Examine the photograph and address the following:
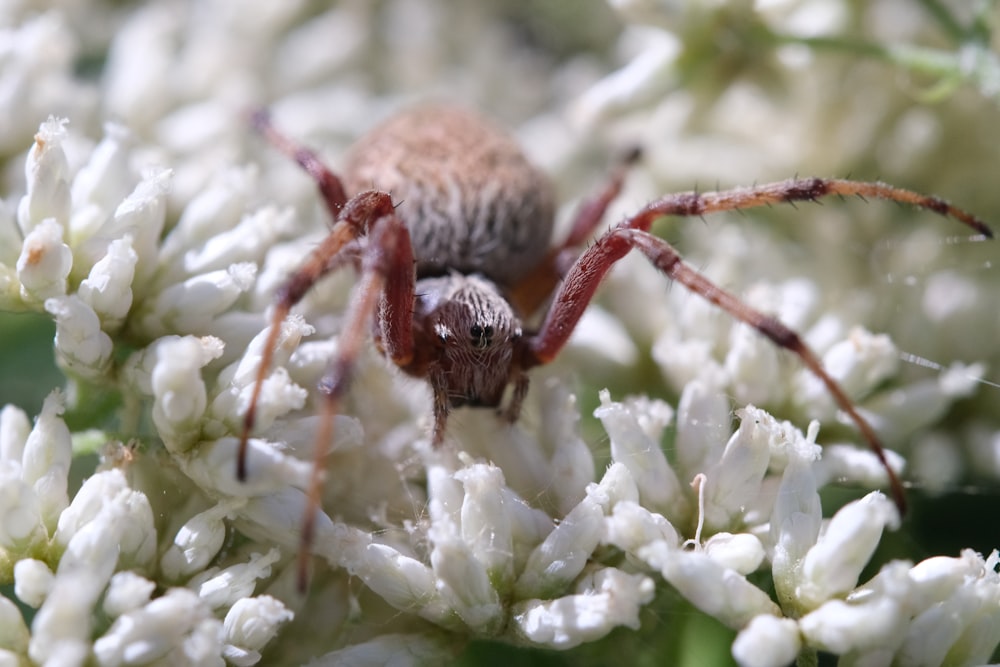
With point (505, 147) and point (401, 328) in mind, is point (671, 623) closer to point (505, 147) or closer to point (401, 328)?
point (401, 328)

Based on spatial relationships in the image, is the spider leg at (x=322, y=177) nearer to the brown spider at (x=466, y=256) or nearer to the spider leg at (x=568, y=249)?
the brown spider at (x=466, y=256)

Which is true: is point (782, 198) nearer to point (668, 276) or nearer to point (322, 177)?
point (668, 276)

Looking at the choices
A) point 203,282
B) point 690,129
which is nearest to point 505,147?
point 690,129

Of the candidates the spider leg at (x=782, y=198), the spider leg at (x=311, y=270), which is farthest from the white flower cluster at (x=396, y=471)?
the spider leg at (x=782, y=198)

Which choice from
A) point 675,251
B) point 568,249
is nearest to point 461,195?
point 568,249

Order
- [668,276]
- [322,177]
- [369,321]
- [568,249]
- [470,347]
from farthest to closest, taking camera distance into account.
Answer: [568,249] < [322,177] < [470,347] < [668,276] < [369,321]

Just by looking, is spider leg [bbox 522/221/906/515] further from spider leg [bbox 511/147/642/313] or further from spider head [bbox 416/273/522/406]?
spider leg [bbox 511/147/642/313]
